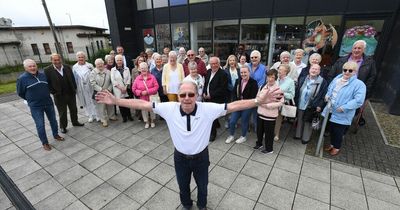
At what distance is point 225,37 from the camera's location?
9.34 metres

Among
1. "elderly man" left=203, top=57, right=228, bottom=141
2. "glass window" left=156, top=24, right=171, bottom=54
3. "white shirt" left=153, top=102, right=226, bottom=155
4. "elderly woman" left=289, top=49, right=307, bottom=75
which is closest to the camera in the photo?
"white shirt" left=153, top=102, right=226, bottom=155

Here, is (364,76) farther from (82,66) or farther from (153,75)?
(82,66)

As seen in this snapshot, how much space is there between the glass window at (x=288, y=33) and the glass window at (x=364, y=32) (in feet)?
4.78

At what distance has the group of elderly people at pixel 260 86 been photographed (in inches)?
150

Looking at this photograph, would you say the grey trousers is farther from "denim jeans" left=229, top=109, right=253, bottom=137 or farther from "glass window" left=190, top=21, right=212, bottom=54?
"glass window" left=190, top=21, right=212, bottom=54

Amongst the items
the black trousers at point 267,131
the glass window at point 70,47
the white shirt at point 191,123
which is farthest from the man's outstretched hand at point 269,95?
the glass window at point 70,47

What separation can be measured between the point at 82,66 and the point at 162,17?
261 inches

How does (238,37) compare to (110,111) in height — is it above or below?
above

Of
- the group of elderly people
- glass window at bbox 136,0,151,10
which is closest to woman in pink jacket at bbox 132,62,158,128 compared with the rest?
the group of elderly people

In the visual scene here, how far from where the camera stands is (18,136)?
5.43 m

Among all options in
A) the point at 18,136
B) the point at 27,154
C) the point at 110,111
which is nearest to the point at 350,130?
the point at 110,111

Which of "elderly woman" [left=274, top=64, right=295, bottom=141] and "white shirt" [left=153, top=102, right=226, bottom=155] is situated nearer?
"white shirt" [left=153, top=102, right=226, bottom=155]

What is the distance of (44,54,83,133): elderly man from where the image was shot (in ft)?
16.4

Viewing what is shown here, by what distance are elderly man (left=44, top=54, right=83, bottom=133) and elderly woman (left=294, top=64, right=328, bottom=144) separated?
5766 millimetres
